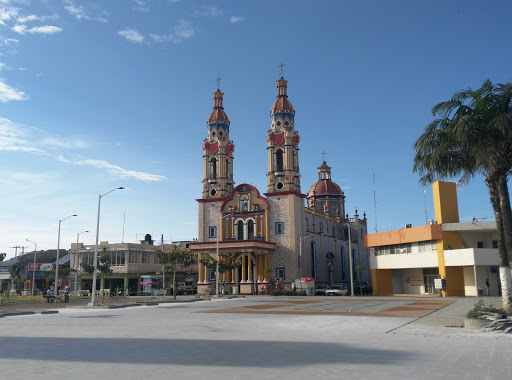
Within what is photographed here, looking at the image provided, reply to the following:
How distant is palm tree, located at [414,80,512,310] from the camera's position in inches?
874

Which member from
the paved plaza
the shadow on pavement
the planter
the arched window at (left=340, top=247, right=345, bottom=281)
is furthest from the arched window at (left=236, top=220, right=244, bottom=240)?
the shadow on pavement

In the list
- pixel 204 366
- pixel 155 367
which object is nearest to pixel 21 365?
pixel 155 367

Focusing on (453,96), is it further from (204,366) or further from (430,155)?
(204,366)

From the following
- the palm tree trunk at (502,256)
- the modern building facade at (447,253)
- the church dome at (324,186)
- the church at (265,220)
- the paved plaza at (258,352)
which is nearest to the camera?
the paved plaza at (258,352)

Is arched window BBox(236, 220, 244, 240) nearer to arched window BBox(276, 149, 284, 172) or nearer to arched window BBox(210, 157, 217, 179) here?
arched window BBox(210, 157, 217, 179)

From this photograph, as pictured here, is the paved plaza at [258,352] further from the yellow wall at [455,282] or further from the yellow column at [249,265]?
the yellow column at [249,265]

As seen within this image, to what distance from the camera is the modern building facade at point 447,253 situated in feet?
152

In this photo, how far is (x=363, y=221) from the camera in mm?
98000

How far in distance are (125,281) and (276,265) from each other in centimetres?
2926

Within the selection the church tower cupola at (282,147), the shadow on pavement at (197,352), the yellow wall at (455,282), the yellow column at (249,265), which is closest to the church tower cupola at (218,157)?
the church tower cupola at (282,147)

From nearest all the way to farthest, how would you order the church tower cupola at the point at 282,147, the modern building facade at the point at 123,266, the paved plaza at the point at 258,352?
the paved plaza at the point at 258,352 → the church tower cupola at the point at 282,147 → the modern building facade at the point at 123,266

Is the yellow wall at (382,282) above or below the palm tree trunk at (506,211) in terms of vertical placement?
below

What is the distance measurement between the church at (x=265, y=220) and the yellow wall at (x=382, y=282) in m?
7.39

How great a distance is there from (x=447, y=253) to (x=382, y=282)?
1204 centimetres
